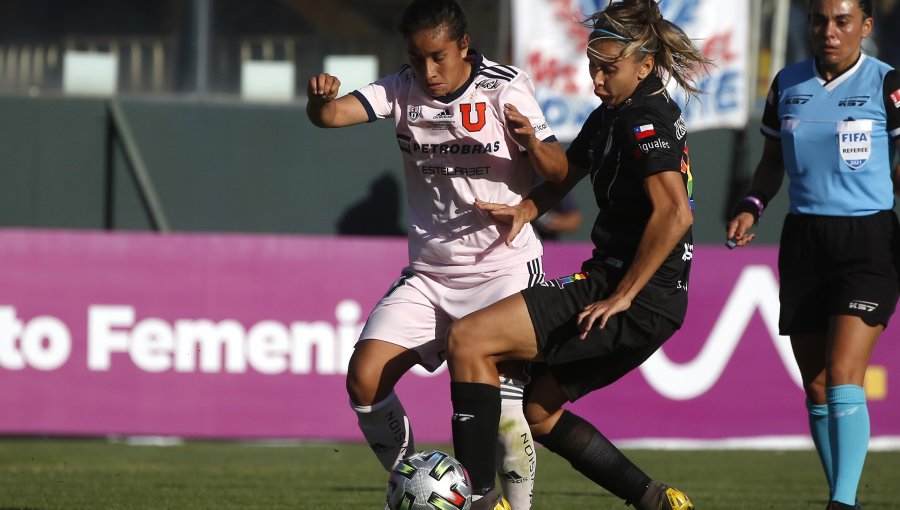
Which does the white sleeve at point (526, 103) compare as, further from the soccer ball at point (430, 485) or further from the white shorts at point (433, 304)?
the soccer ball at point (430, 485)

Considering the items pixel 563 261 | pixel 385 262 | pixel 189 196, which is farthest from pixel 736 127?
pixel 189 196

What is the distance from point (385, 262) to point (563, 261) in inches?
53.7

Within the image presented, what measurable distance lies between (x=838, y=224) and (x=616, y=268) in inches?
51.1

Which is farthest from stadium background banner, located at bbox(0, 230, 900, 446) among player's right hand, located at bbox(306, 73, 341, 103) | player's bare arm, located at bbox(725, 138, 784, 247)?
player's right hand, located at bbox(306, 73, 341, 103)

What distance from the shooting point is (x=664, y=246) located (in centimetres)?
497

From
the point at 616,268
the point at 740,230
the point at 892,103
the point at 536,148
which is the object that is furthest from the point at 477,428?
the point at 892,103

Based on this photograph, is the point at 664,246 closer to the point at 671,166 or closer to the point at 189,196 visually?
the point at 671,166

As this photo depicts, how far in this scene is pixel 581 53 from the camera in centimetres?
1244

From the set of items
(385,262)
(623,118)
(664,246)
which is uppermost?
(623,118)

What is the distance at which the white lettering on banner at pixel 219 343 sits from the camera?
10008mm

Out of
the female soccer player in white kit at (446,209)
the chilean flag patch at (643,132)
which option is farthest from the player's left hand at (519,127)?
the chilean flag patch at (643,132)

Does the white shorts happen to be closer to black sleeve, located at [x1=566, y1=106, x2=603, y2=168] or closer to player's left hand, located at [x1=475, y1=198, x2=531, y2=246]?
player's left hand, located at [x1=475, y1=198, x2=531, y2=246]

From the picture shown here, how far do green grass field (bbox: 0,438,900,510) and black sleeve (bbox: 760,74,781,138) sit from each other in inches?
77.0

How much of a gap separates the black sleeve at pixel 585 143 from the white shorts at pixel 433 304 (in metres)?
0.50
